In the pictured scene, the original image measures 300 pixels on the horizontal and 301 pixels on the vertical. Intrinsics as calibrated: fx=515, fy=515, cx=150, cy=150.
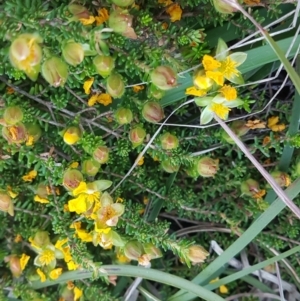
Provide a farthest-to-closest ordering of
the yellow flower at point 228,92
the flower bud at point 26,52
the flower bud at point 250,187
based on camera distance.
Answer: the flower bud at point 250,187 < the yellow flower at point 228,92 < the flower bud at point 26,52

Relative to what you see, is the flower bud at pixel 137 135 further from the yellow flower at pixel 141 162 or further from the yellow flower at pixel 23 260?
the yellow flower at pixel 23 260

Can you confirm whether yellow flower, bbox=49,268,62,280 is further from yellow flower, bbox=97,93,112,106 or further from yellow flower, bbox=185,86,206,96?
yellow flower, bbox=185,86,206,96

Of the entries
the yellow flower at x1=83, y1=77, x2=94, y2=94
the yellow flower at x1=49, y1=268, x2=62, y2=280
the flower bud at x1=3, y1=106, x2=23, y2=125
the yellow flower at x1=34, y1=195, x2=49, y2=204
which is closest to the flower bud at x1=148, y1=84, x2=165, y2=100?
the yellow flower at x1=83, y1=77, x2=94, y2=94

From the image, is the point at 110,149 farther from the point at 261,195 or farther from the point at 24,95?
the point at 261,195

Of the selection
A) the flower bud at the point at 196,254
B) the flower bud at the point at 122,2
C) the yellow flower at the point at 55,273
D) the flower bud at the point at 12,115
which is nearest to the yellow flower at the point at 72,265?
the yellow flower at the point at 55,273

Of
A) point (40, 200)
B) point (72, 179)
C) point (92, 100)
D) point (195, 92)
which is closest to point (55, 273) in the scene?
point (40, 200)

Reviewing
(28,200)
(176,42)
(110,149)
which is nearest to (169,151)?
(110,149)
